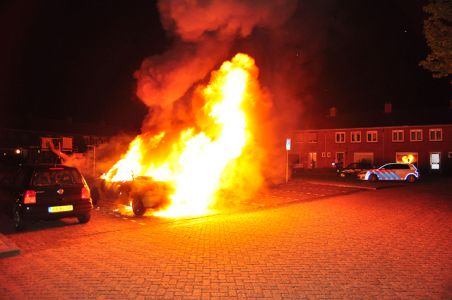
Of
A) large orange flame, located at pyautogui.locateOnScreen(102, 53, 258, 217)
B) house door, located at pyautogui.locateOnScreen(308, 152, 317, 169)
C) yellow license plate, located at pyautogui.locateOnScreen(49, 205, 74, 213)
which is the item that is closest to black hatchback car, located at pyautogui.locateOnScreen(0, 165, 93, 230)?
yellow license plate, located at pyautogui.locateOnScreen(49, 205, 74, 213)

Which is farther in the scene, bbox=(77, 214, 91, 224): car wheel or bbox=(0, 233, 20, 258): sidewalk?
bbox=(77, 214, 91, 224): car wheel

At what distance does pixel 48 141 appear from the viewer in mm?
20859

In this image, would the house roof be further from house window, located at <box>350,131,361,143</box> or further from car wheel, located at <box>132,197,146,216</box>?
car wheel, located at <box>132,197,146,216</box>

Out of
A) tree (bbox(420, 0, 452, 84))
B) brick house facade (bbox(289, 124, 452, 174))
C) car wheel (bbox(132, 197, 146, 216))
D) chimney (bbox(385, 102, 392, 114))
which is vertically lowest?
car wheel (bbox(132, 197, 146, 216))

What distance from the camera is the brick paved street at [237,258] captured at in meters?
5.50

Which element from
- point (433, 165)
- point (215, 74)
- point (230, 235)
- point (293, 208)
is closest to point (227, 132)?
point (215, 74)

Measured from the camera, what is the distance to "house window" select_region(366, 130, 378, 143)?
45.0m

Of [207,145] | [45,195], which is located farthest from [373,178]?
[45,195]

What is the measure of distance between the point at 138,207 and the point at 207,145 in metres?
4.41

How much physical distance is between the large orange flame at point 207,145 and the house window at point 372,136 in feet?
106

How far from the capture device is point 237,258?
7.11 m

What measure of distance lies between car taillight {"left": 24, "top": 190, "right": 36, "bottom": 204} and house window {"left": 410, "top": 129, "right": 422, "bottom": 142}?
41565mm

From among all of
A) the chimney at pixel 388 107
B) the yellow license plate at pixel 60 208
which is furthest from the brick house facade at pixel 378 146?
the yellow license plate at pixel 60 208

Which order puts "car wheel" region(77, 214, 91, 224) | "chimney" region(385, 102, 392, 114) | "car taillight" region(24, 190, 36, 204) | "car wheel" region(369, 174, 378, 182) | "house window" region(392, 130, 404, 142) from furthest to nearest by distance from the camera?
"chimney" region(385, 102, 392, 114) < "house window" region(392, 130, 404, 142) < "car wheel" region(369, 174, 378, 182) < "car wheel" region(77, 214, 91, 224) < "car taillight" region(24, 190, 36, 204)
